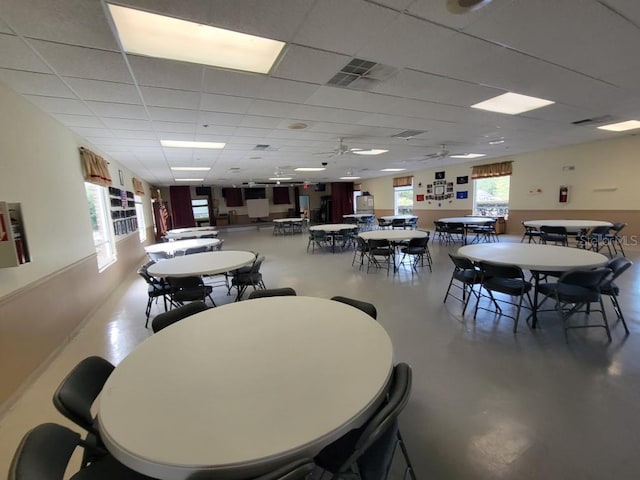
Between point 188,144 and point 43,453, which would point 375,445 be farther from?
point 188,144

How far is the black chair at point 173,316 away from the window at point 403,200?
12606 millimetres

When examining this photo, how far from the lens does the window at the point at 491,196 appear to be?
9.51 m

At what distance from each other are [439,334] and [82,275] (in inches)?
186

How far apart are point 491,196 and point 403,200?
4.53 metres

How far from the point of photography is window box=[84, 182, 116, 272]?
534cm

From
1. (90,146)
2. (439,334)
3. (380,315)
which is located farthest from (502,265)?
(90,146)

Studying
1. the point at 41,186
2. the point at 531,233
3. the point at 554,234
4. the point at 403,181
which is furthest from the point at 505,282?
the point at 403,181

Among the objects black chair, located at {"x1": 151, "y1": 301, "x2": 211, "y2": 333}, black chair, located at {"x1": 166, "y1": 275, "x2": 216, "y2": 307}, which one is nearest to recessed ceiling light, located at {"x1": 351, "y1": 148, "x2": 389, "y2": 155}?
black chair, located at {"x1": 166, "y1": 275, "x2": 216, "y2": 307}

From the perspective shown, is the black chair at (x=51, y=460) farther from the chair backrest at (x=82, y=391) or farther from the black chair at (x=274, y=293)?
the black chair at (x=274, y=293)

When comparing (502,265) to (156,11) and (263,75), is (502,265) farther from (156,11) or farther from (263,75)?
(156,11)

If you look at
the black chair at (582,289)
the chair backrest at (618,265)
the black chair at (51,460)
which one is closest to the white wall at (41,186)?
the black chair at (51,460)

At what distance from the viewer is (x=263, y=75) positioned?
9.11 feet

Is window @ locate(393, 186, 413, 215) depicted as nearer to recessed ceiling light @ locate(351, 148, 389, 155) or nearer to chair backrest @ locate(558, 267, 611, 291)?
recessed ceiling light @ locate(351, 148, 389, 155)

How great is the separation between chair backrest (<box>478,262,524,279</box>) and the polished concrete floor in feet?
1.95
